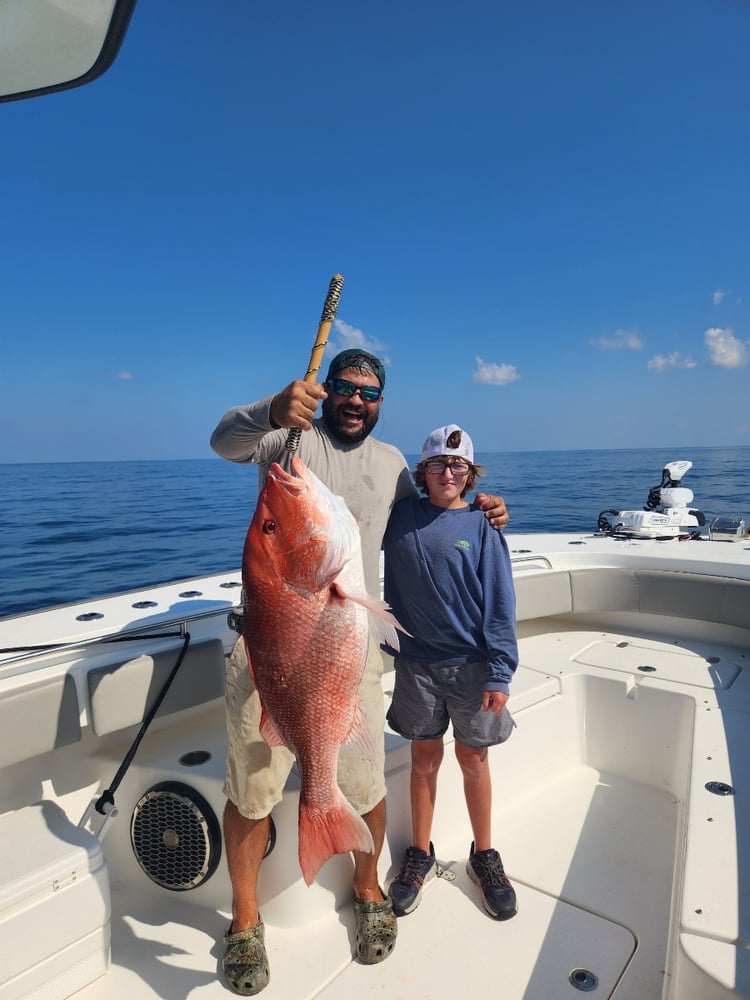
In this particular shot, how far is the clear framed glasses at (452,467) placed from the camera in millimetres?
2889

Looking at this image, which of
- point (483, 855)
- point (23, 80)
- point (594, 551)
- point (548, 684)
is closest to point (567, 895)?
point (483, 855)

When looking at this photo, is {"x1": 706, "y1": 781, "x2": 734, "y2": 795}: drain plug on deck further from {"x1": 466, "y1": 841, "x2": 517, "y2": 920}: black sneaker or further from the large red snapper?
the large red snapper

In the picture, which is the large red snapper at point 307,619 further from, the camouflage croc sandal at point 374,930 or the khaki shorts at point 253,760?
the camouflage croc sandal at point 374,930

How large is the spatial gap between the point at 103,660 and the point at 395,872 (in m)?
1.92

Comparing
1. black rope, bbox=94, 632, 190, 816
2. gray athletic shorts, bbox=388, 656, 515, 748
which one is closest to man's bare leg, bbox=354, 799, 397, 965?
gray athletic shorts, bbox=388, 656, 515, 748

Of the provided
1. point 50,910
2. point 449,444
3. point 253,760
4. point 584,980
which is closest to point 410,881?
point 584,980

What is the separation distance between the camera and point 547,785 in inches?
163

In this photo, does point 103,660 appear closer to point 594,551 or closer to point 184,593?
point 184,593

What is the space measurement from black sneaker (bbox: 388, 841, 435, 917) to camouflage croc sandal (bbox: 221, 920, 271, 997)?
0.70m

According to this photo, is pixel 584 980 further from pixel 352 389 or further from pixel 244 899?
pixel 352 389

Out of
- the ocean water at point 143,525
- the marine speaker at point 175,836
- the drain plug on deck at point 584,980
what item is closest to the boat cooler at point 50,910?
the marine speaker at point 175,836

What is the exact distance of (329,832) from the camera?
6.34 ft

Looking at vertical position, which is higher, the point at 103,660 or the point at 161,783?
the point at 103,660

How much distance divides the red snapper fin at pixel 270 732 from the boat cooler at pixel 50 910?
1.27m
